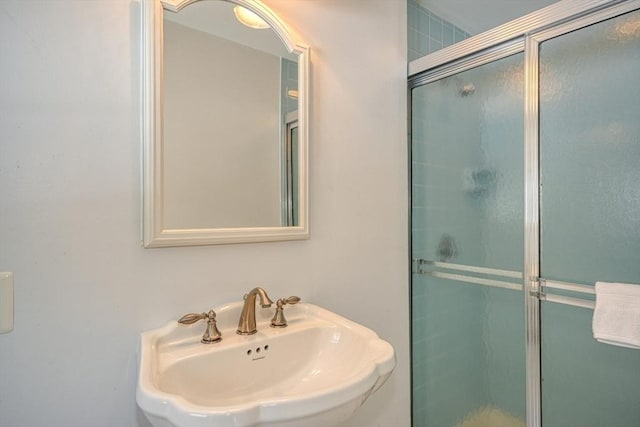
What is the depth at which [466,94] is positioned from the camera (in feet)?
5.04

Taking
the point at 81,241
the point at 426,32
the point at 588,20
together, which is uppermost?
the point at 426,32

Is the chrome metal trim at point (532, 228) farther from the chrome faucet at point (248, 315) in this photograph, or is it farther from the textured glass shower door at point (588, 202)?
the chrome faucet at point (248, 315)

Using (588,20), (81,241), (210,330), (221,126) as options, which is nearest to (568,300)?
(588,20)

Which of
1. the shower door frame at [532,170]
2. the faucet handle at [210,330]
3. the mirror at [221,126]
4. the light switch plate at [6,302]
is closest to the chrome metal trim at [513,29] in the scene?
the shower door frame at [532,170]

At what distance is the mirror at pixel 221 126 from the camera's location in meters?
0.93

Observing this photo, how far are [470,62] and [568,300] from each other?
1.05 metres

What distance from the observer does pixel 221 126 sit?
1.07m

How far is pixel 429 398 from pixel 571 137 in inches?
51.7

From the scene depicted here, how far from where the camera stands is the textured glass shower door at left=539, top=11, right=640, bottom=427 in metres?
1.12

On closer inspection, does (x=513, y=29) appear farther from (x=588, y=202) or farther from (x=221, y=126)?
(x=221, y=126)

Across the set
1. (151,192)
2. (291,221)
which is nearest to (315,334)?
(291,221)

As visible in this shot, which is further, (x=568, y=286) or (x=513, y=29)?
(x=513, y=29)

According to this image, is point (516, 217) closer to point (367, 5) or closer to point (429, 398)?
point (429, 398)

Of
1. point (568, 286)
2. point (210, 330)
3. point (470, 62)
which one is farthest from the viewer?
point (470, 62)
